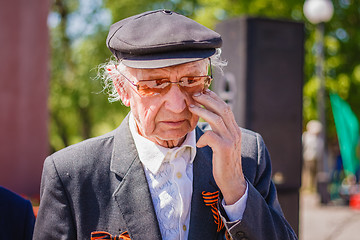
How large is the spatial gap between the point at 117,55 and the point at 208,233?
0.83m

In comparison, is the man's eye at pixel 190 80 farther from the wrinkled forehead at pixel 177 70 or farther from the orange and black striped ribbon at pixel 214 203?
the orange and black striped ribbon at pixel 214 203

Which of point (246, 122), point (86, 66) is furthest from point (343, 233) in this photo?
point (86, 66)

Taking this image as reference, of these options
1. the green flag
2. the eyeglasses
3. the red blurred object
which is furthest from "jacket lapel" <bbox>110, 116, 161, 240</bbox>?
the red blurred object

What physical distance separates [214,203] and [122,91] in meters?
0.63

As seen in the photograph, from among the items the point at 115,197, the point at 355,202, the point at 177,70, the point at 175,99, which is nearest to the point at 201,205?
the point at 115,197

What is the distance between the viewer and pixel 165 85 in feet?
6.05

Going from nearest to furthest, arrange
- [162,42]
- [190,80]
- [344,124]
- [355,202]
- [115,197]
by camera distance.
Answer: [162,42], [190,80], [115,197], [344,124], [355,202]

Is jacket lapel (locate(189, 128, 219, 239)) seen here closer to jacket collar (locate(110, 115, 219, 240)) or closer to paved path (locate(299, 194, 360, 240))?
jacket collar (locate(110, 115, 219, 240))

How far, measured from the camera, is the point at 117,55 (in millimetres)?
1932

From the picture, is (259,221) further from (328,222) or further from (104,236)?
(328,222)

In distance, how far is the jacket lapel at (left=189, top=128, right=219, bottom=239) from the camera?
1.95m

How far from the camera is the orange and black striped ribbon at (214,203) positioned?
6.34 ft

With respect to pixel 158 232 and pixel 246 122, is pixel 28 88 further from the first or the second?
pixel 158 232

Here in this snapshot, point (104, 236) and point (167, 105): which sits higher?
point (167, 105)
